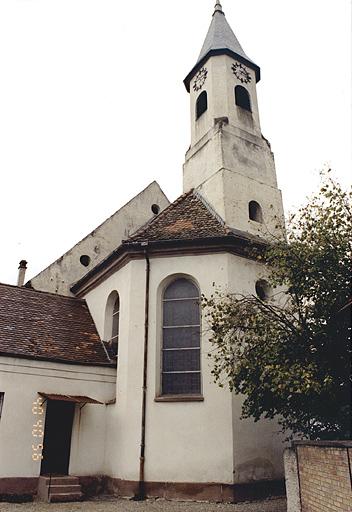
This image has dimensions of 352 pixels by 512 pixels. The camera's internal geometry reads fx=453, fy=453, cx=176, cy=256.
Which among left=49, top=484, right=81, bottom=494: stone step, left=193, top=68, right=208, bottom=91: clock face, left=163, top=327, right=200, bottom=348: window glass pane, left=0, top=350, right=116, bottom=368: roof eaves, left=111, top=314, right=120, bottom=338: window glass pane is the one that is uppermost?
left=193, top=68, right=208, bottom=91: clock face

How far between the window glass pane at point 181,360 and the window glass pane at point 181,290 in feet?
5.71

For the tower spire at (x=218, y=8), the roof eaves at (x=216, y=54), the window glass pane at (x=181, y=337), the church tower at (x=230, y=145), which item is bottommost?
the window glass pane at (x=181, y=337)

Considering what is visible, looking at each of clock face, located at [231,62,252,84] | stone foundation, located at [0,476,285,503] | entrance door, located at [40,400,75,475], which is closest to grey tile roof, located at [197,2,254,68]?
clock face, located at [231,62,252,84]

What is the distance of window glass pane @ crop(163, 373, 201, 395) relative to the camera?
42.7 ft

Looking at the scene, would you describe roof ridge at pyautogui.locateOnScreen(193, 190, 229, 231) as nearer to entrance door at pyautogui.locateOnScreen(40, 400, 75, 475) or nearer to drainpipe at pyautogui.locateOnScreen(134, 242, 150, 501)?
drainpipe at pyautogui.locateOnScreen(134, 242, 150, 501)

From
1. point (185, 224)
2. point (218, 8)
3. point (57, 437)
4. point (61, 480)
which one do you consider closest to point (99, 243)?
point (185, 224)

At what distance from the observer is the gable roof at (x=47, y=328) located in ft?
43.8

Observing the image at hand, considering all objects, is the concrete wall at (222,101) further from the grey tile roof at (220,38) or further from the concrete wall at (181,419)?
the concrete wall at (181,419)

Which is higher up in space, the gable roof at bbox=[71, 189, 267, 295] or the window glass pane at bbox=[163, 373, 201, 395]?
the gable roof at bbox=[71, 189, 267, 295]

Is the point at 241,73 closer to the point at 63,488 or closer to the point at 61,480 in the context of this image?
the point at 61,480

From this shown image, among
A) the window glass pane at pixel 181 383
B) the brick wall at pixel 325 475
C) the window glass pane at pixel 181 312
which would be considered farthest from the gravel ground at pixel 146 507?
the window glass pane at pixel 181 312

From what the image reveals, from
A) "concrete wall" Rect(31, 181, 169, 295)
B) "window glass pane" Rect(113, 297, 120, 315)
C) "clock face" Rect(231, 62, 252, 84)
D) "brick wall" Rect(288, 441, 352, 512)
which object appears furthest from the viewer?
"clock face" Rect(231, 62, 252, 84)

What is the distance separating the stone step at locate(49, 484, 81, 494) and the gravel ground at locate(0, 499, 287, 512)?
538 mm

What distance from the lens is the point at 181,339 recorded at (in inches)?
538
